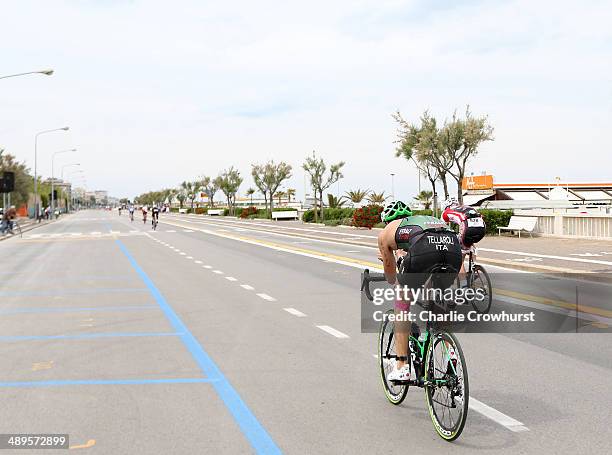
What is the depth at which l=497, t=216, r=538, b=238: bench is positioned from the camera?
89.2 feet

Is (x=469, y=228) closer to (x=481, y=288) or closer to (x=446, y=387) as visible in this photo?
(x=481, y=288)

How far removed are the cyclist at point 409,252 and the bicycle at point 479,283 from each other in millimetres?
5573

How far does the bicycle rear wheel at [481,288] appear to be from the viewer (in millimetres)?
10242

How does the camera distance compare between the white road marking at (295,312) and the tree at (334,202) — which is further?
the tree at (334,202)

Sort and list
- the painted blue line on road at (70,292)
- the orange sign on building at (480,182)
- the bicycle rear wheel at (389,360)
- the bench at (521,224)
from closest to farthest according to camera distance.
→ the bicycle rear wheel at (389,360), the painted blue line on road at (70,292), the bench at (521,224), the orange sign on building at (480,182)

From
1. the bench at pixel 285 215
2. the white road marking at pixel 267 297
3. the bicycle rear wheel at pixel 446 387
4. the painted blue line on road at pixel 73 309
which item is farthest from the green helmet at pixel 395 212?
the bench at pixel 285 215

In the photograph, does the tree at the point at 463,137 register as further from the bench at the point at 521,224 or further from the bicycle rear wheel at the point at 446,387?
the bicycle rear wheel at the point at 446,387

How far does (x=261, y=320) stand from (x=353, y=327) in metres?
1.44

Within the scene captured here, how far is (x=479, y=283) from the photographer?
10.4 metres

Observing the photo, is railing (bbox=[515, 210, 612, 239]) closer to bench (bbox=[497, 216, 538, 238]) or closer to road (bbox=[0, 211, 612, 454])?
bench (bbox=[497, 216, 538, 238])

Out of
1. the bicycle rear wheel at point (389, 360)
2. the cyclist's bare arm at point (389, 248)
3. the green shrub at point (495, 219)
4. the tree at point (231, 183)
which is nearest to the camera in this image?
the cyclist's bare arm at point (389, 248)

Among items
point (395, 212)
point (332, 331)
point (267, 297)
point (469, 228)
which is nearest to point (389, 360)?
point (395, 212)

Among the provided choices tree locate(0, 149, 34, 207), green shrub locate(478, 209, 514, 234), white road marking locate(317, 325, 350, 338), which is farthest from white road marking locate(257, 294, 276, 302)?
tree locate(0, 149, 34, 207)

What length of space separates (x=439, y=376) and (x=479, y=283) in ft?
20.5
